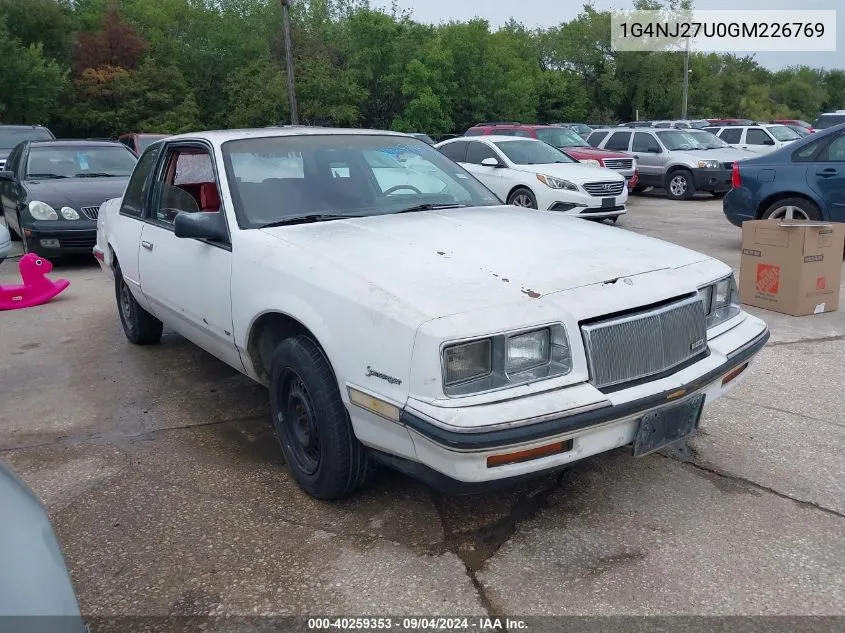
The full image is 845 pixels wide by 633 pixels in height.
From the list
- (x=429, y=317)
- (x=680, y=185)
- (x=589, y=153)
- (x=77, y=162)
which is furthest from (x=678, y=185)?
(x=429, y=317)

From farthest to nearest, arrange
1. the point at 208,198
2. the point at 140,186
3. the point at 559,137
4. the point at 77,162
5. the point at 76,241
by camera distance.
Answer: the point at 559,137, the point at 77,162, the point at 76,241, the point at 140,186, the point at 208,198

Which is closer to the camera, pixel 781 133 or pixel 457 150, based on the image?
pixel 457 150

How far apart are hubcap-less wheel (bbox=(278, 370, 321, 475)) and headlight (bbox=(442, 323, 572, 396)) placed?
833mm

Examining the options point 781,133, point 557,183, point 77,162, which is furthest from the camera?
point 781,133

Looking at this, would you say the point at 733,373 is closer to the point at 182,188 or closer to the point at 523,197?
the point at 182,188

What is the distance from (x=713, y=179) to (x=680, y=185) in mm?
753

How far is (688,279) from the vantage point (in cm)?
310

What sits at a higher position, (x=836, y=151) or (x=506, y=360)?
(x=836, y=151)

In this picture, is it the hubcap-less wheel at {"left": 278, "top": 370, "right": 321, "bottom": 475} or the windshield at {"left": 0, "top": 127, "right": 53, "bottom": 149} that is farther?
the windshield at {"left": 0, "top": 127, "right": 53, "bottom": 149}

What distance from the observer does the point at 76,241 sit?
888cm

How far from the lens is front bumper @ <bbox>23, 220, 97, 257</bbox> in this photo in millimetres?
8734

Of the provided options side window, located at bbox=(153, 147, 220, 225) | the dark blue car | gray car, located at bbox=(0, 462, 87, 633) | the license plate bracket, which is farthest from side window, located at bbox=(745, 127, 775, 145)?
gray car, located at bbox=(0, 462, 87, 633)

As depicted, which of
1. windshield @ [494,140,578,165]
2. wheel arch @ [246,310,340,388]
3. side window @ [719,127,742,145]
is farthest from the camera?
side window @ [719,127,742,145]

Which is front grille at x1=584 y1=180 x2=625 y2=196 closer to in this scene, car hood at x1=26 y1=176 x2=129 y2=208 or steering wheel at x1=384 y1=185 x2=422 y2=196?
car hood at x1=26 y1=176 x2=129 y2=208
